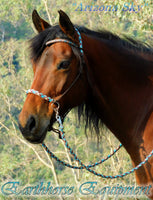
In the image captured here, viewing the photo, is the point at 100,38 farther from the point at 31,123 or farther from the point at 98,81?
the point at 31,123

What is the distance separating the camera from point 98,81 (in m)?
3.22

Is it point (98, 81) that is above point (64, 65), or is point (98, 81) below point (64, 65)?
below

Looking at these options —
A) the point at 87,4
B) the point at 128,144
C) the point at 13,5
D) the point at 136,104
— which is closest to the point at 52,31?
the point at 136,104

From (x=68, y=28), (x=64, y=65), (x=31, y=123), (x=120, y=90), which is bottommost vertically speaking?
(x=120, y=90)

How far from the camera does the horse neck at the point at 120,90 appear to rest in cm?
321

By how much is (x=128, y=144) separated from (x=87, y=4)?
12186mm

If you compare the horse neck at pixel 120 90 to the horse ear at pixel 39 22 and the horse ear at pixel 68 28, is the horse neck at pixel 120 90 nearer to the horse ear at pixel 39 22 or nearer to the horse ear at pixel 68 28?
the horse ear at pixel 68 28

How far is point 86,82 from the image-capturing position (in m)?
3.18

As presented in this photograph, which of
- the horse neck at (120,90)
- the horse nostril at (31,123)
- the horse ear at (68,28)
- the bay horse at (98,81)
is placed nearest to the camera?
the horse nostril at (31,123)

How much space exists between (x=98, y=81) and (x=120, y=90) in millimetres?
271

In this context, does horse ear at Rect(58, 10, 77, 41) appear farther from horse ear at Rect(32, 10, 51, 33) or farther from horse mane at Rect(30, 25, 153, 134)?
horse ear at Rect(32, 10, 51, 33)

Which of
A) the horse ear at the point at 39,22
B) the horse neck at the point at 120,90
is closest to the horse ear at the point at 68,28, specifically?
the horse neck at the point at 120,90

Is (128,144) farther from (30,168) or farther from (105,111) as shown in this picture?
(30,168)

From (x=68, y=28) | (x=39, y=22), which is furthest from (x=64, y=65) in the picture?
(x=39, y=22)
